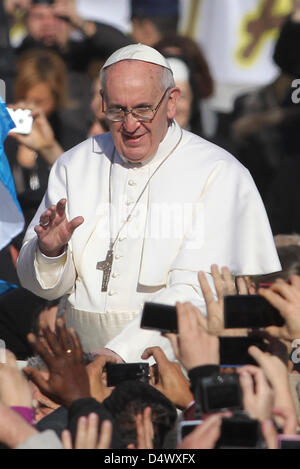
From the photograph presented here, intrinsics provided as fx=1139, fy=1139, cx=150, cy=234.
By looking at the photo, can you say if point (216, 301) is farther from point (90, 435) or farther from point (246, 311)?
point (90, 435)

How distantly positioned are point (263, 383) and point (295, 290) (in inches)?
21.3

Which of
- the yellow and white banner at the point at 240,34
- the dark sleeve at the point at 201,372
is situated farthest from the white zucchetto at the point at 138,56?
the yellow and white banner at the point at 240,34

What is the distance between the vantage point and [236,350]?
15.2 feet

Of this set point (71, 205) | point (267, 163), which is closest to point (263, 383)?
point (71, 205)

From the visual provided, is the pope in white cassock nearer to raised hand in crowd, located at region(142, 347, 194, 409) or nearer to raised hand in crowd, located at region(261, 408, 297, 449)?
raised hand in crowd, located at region(142, 347, 194, 409)

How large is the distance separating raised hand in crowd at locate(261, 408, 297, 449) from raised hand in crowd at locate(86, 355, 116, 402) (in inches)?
32.3

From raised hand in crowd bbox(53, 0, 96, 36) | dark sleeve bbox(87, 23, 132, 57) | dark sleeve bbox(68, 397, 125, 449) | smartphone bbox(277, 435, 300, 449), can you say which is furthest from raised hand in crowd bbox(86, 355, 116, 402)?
raised hand in crowd bbox(53, 0, 96, 36)

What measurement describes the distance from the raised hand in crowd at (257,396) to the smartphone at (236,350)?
0.36 m

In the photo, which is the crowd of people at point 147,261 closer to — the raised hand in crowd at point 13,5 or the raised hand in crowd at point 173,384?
the raised hand in crowd at point 173,384

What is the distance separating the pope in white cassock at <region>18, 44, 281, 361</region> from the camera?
5.70 m

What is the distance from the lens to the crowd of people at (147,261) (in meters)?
4.35

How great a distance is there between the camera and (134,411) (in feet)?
14.8
